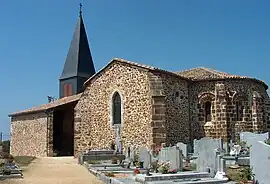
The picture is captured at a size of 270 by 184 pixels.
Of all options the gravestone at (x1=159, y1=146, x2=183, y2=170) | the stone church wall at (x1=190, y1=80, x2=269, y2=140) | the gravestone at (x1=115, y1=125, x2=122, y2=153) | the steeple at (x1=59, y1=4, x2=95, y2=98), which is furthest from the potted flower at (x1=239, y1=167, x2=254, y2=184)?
the steeple at (x1=59, y1=4, x2=95, y2=98)

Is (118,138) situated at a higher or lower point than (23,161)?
higher

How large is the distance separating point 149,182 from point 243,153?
21.5ft

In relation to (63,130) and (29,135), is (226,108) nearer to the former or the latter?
(63,130)

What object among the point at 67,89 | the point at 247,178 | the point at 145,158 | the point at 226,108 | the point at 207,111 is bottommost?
the point at 247,178

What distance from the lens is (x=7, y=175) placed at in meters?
12.7

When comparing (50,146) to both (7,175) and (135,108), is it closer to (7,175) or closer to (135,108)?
(135,108)

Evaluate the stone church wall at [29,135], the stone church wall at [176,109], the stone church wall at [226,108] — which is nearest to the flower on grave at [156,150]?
the stone church wall at [176,109]

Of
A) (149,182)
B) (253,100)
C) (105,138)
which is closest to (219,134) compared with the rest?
(253,100)

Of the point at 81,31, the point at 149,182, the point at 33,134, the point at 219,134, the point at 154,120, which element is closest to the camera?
the point at 149,182

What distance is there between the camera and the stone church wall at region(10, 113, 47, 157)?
28422 mm

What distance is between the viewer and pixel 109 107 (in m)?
23.1

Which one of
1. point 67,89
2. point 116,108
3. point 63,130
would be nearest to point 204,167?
point 116,108

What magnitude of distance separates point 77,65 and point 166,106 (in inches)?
714

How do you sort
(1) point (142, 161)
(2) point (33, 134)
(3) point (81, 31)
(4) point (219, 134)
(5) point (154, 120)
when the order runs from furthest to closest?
(3) point (81, 31) < (2) point (33, 134) < (4) point (219, 134) < (5) point (154, 120) < (1) point (142, 161)
